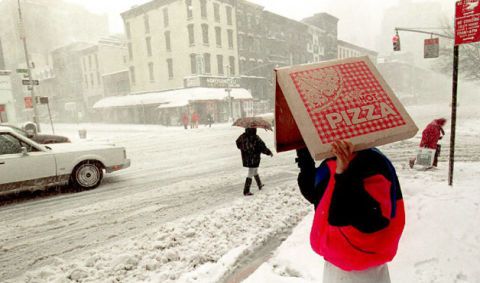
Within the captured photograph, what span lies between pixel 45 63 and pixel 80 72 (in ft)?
75.0

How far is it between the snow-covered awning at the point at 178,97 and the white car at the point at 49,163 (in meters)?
23.0

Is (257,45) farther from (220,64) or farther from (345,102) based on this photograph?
(345,102)

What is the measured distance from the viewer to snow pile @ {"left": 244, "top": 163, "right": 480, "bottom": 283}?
3232 mm

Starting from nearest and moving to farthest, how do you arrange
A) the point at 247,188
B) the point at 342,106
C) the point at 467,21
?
1. the point at 342,106
2. the point at 467,21
3. the point at 247,188

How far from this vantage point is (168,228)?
492 centimetres

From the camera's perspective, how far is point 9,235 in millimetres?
5094

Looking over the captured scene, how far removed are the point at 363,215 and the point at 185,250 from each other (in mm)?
3171

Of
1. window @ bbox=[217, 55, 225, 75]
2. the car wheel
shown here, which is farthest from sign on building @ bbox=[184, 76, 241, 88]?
A: the car wheel

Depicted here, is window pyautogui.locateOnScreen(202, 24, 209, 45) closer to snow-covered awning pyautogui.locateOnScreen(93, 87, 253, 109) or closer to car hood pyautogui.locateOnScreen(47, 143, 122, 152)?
snow-covered awning pyautogui.locateOnScreen(93, 87, 253, 109)

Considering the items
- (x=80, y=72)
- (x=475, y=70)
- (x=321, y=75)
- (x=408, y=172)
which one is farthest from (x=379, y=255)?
(x=80, y=72)

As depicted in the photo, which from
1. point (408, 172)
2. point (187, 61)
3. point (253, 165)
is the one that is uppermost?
point (187, 61)

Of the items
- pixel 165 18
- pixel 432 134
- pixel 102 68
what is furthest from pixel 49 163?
pixel 102 68

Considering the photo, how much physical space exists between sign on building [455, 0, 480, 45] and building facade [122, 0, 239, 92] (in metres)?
29.3

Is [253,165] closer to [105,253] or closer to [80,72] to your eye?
[105,253]
